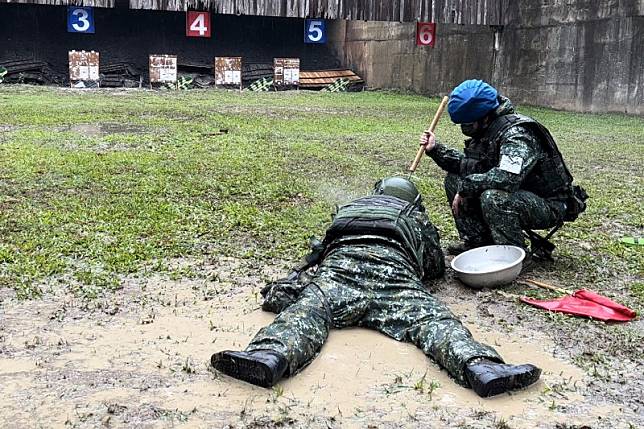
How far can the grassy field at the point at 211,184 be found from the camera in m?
4.41

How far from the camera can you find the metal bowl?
12.8 feet

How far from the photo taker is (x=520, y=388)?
2.71 meters

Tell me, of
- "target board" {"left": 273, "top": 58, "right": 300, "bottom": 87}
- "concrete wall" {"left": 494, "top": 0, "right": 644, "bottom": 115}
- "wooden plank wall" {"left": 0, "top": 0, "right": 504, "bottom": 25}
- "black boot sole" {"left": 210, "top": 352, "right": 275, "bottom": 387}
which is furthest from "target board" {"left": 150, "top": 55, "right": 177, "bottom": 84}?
"black boot sole" {"left": 210, "top": 352, "right": 275, "bottom": 387}

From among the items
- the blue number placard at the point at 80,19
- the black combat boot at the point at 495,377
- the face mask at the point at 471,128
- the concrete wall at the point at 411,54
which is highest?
the blue number placard at the point at 80,19

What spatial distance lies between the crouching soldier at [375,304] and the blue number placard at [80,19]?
1663 cm

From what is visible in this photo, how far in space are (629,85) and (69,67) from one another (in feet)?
42.2

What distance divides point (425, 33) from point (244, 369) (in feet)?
55.0

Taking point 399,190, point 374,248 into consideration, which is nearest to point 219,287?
point 374,248

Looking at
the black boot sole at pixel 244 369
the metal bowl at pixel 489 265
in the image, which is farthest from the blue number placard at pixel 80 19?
the black boot sole at pixel 244 369

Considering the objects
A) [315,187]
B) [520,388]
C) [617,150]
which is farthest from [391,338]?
[617,150]

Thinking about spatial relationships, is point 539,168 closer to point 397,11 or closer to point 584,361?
point 584,361

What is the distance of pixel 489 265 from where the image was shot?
418 cm

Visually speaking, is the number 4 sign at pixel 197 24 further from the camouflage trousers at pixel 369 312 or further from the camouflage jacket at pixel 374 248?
the camouflage trousers at pixel 369 312

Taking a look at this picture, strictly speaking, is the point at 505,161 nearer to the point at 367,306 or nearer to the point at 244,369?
the point at 367,306
